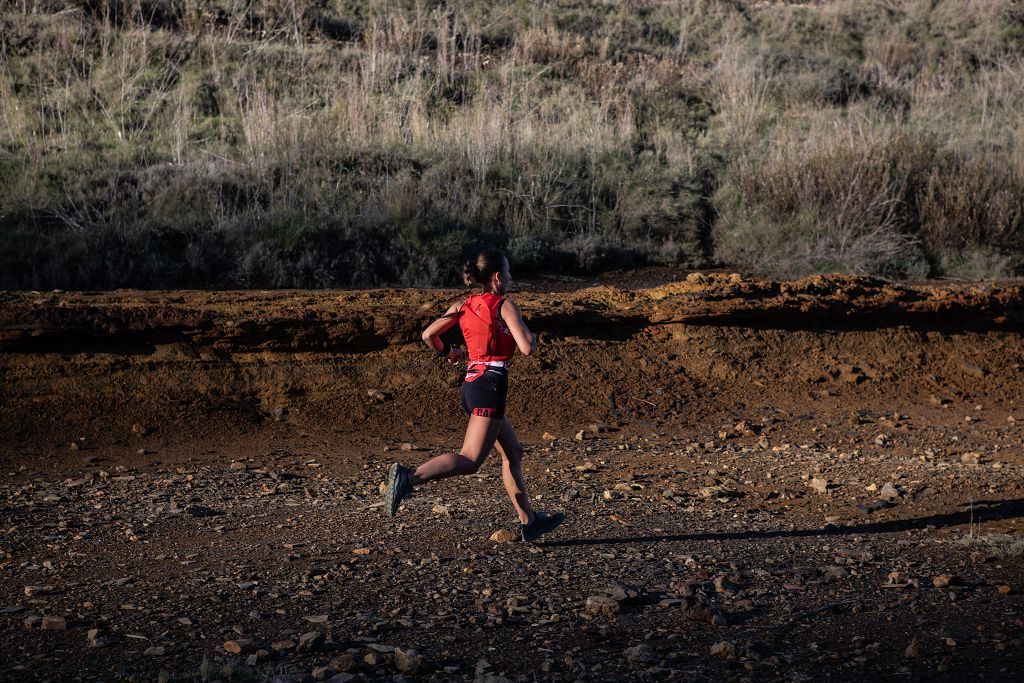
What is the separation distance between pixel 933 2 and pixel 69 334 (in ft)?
85.5

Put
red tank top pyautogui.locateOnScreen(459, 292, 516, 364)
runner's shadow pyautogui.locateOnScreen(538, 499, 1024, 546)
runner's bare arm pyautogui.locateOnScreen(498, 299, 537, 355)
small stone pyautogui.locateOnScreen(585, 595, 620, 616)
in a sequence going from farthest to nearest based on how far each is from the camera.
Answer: runner's shadow pyautogui.locateOnScreen(538, 499, 1024, 546), red tank top pyautogui.locateOnScreen(459, 292, 516, 364), runner's bare arm pyautogui.locateOnScreen(498, 299, 537, 355), small stone pyautogui.locateOnScreen(585, 595, 620, 616)

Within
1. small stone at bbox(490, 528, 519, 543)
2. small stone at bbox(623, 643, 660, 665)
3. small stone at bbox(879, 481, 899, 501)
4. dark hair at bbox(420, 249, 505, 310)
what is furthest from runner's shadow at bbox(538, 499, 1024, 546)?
small stone at bbox(623, 643, 660, 665)

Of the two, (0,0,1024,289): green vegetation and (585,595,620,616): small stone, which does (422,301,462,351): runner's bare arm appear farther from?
(0,0,1024,289): green vegetation

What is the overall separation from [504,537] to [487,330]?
1036mm

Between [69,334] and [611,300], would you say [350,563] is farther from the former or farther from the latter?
[611,300]

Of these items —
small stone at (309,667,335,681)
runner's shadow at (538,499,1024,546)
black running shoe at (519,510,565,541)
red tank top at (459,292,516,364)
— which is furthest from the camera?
runner's shadow at (538,499,1024,546)

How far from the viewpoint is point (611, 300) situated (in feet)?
29.5

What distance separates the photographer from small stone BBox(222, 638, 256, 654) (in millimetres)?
3509

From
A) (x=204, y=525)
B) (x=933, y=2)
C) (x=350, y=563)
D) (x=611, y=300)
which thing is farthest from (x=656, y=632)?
(x=933, y=2)

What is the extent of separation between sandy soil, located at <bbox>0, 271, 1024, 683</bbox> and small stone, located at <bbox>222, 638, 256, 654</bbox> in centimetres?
2

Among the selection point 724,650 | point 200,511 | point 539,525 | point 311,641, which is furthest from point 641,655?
point 200,511

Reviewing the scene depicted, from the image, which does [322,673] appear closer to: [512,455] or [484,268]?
[512,455]

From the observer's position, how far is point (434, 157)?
41.9ft

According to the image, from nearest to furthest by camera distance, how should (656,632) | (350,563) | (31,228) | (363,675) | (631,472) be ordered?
(363,675) < (656,632) < (350,563) < (631,472) < (31,228)
